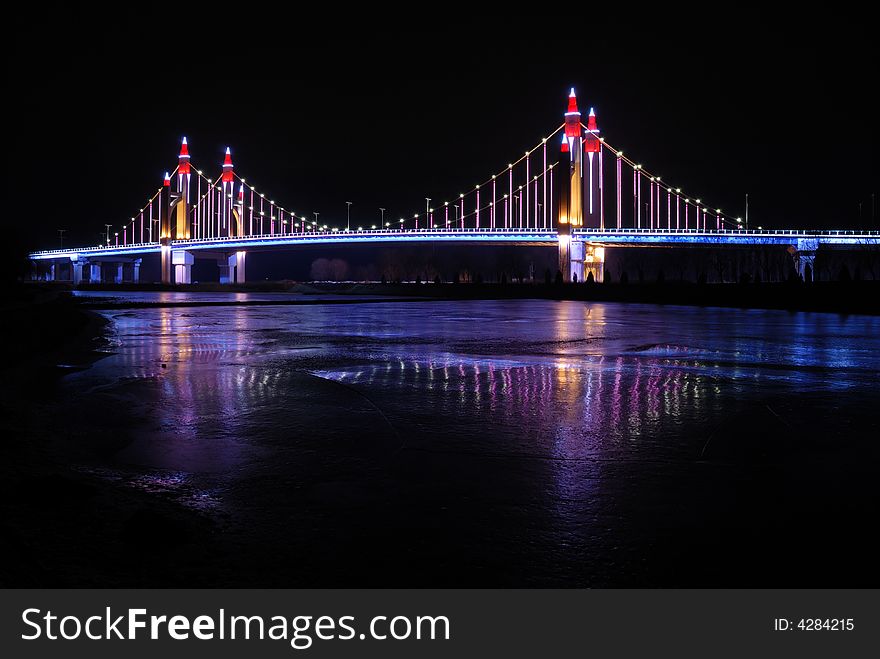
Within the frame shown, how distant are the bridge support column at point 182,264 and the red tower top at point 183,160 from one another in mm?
17412

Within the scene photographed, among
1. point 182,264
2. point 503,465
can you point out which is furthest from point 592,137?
point 503,465

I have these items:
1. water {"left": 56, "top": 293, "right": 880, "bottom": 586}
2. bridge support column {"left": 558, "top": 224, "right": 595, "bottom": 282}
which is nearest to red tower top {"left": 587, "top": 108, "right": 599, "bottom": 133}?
bridge support column {"left": 558, "top": 224, "right": 595, "bottom": 282}

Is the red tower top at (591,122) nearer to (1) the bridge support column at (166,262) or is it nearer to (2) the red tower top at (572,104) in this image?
(2) the red tower top at (572,104)

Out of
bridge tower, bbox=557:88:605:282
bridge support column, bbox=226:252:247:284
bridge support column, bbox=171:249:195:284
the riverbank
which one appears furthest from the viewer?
bridge support column, bbox=171:249:195:284

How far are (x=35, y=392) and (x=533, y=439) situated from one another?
460cm

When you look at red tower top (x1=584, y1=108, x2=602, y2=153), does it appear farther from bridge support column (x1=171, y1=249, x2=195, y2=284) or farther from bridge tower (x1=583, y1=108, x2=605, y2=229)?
bridge support column (x1=171, y1=249, x2=195, y2=284)

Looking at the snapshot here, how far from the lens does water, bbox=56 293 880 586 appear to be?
9.15 feet

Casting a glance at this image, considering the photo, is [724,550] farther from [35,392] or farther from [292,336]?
[292,336]

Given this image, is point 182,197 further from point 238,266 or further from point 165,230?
point 238,266

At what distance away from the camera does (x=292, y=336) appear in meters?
14.2

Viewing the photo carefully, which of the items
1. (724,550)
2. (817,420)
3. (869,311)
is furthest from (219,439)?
(869,311)

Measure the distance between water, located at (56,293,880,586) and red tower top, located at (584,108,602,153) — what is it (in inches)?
2454

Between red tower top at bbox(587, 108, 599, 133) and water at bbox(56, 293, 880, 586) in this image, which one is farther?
red tower top at bbox(587, 108, 599, 133)

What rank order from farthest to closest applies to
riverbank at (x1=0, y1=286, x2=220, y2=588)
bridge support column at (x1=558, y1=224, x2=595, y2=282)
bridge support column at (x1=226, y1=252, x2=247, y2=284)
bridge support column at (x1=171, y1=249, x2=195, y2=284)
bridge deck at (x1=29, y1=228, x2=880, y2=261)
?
1. bridge support column at (x1=171, y1=249, x2=195, y2=284)
2. bridge support column at (x1=226, y1=252, x2=247, y2=284)
3. bridge deck at (x1=29, y1=228, x2=880, y2=261)
4. bridge support column at (x1=558, y1=224, x2=595, y2=282)
5. riverbank at (x1=0, y1=286, x2=220, y2=588)
